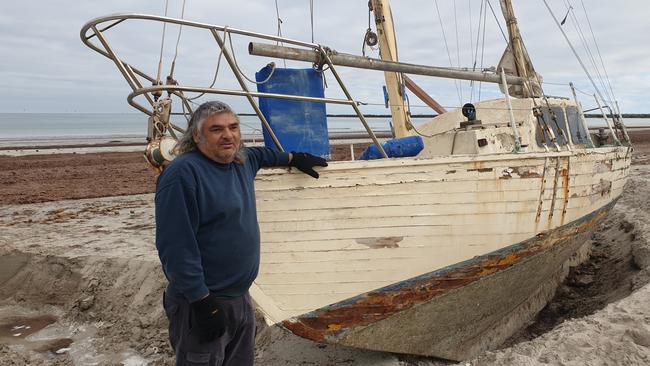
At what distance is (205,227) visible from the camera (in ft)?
8.17

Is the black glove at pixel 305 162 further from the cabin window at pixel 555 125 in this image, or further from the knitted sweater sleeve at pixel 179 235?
the cabin window at pixel 555 125

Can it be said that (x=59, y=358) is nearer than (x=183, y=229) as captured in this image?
No

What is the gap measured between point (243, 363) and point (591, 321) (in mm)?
3085

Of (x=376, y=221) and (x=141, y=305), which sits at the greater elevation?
(x=376, y=221)

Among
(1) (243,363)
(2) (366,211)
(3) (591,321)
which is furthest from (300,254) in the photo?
(3) (591,321)

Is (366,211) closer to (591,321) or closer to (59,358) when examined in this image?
(591,321)

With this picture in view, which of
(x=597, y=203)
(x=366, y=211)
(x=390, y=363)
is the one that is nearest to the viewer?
(x=366, y=211)

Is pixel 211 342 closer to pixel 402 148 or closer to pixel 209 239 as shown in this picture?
pixel 209 239

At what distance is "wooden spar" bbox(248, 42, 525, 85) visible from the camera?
159 inches

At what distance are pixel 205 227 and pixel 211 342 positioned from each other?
2.19ft

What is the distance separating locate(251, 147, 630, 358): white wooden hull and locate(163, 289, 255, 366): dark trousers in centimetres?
120

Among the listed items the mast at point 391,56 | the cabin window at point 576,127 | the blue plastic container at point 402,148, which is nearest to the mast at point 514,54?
the cabin window at point 576,127

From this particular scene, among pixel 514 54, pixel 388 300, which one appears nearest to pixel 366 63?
pixel 388 300

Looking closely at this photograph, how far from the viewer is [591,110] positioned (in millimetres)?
7480
